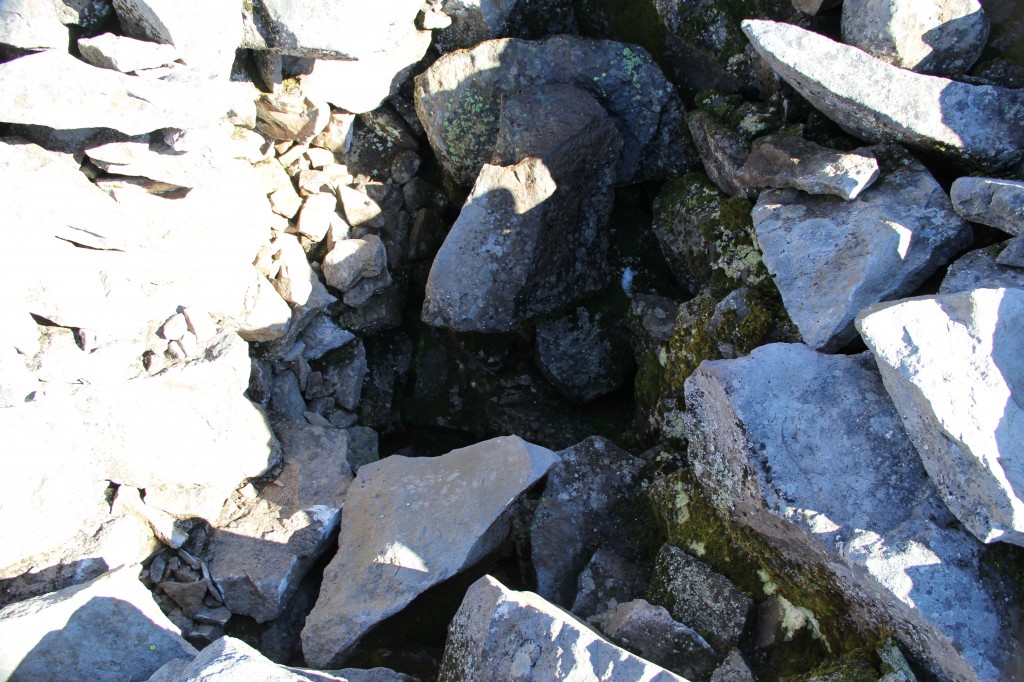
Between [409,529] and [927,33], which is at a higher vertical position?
[927,33]

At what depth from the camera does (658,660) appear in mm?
3541

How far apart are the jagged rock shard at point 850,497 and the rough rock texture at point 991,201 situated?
2.79ft

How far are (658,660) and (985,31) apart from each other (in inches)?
138

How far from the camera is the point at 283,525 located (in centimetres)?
449

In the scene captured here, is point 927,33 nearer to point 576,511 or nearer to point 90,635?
point 576,511

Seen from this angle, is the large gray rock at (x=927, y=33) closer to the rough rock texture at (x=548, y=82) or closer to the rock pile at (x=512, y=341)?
the rock pile at (x=512, y=341)

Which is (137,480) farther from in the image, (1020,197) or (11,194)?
(1020,197)

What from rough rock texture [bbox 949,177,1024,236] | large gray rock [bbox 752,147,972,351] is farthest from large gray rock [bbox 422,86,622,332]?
rough rock texture [bbox 949,177,1024,236]

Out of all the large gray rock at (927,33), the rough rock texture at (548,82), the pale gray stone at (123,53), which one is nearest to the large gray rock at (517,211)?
the rough rock texture at (548,82)

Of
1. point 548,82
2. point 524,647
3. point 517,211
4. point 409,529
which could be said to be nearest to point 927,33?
point 548,82

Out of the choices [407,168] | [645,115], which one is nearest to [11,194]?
[407,168]

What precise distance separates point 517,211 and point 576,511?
1848 mm

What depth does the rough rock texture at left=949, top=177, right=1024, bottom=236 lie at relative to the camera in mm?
3385

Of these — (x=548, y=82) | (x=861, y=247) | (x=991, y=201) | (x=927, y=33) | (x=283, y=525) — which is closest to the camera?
(x=991, y=201)
